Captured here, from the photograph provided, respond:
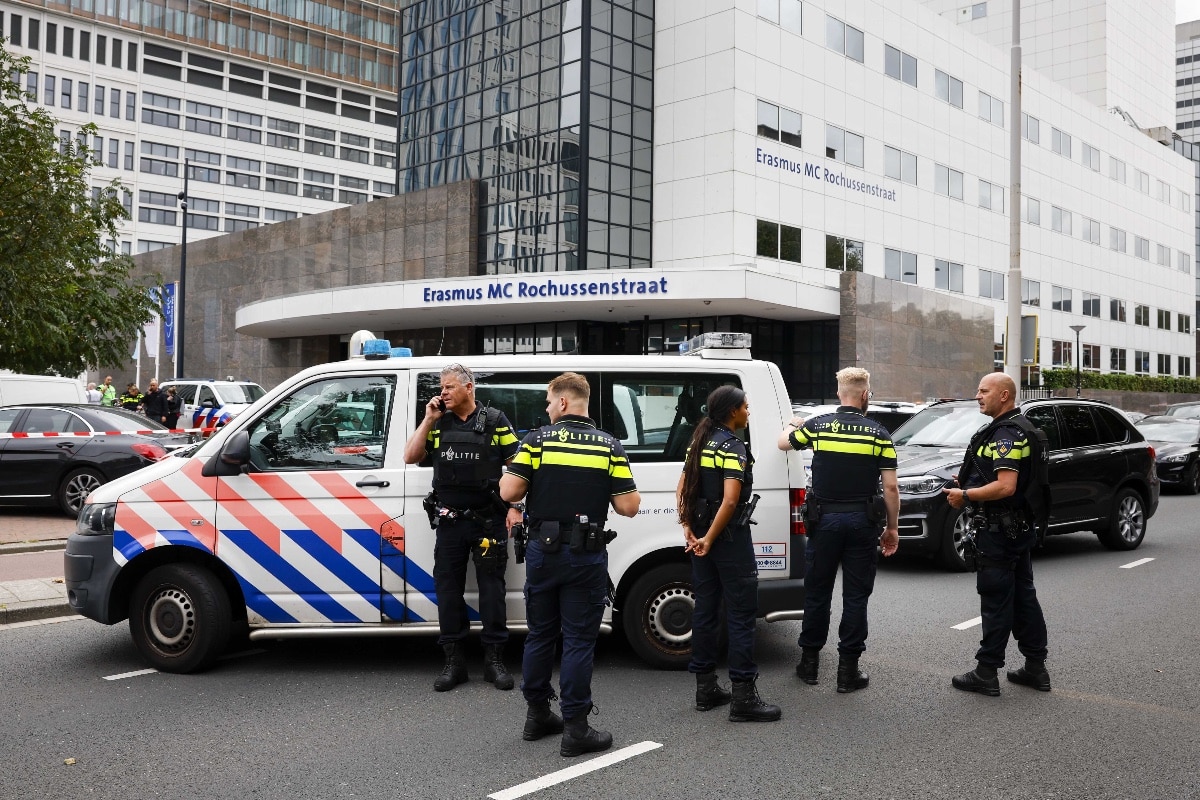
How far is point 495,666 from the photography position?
5.77 metres

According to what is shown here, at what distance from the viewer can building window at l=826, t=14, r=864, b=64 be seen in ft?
120

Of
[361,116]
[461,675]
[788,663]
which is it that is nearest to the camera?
[461,675]

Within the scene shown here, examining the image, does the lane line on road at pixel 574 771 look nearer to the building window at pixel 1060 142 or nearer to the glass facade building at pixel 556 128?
the glass facade building at pixel 556 128

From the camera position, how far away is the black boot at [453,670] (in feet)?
18.6

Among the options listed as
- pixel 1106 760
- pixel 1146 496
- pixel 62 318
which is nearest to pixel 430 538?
pixel 1106 760

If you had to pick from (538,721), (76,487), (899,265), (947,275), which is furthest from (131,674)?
(947,275)

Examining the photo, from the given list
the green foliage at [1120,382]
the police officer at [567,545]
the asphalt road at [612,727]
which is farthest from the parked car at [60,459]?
the green foliage at [1120,382]

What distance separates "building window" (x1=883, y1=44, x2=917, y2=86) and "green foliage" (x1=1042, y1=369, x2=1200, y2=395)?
49.1 ft

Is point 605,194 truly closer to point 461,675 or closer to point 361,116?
point 461,675

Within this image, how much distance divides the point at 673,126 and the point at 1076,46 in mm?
44540

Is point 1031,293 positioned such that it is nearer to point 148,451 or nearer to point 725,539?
point 148,451

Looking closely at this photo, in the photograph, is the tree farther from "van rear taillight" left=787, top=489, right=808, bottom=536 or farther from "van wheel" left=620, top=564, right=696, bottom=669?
"van rear taillight" left=787, top=489, right=808, bottom=536

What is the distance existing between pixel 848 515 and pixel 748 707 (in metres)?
1.24

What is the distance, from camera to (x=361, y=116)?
95.1 metres
